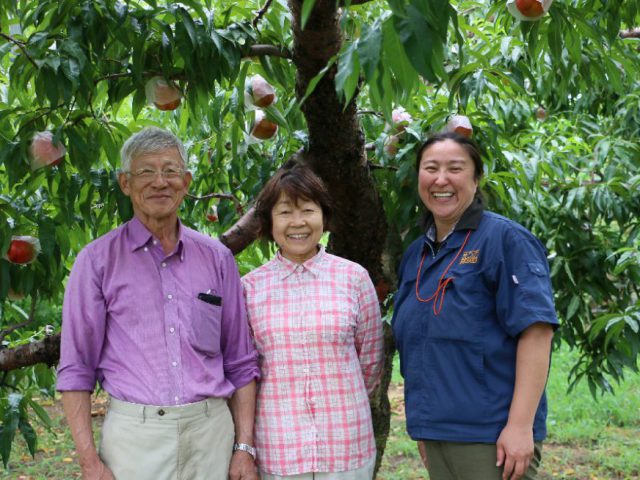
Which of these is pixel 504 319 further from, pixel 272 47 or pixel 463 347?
pixel 272 47

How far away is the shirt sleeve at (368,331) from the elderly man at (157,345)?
28 cm

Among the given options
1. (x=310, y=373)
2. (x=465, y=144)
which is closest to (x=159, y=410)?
(x=310, y=373)

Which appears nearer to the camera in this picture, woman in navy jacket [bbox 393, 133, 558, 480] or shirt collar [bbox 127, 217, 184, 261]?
woman in navy jacket [bbox 393, 133, 558, 480]

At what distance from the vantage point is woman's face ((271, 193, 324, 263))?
6.46 ft

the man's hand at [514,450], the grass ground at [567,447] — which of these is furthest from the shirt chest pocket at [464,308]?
the grass ground at [567,447]

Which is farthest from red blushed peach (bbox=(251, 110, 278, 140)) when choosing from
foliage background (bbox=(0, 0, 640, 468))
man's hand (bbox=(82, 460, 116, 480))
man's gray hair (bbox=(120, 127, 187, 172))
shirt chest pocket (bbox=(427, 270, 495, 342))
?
man's hand (bbox=(82, 460, 116, 480))

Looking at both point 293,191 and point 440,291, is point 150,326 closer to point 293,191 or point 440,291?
point 293,191

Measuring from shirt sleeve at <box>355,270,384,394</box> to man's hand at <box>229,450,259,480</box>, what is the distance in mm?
376

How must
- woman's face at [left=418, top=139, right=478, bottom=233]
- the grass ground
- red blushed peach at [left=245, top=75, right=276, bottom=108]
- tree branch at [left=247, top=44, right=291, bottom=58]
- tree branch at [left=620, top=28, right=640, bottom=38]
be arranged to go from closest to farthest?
woman's face at [left=418, top=139, right=478, bottom=233], tree branch at [left=247, top=44, right=291, bottom=58], red blushed peach at [left=245, top=75, right=276, bottom=108], tree branch at [left=620, top=28, right=640, bottom=38], the grass ground

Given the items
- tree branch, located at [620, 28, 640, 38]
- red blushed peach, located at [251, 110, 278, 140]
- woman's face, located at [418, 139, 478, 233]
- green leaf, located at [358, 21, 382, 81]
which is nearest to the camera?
green leaf, located at [358, 21, 382, 81]

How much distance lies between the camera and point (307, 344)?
1909mm

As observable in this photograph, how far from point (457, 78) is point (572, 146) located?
46.9 inches

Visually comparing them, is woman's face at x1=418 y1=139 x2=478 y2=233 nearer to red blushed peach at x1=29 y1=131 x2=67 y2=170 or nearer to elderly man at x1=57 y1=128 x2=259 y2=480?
elderly man at x1=57 y1=128 x2=259 y2=480

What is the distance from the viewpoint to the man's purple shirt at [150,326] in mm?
1812
